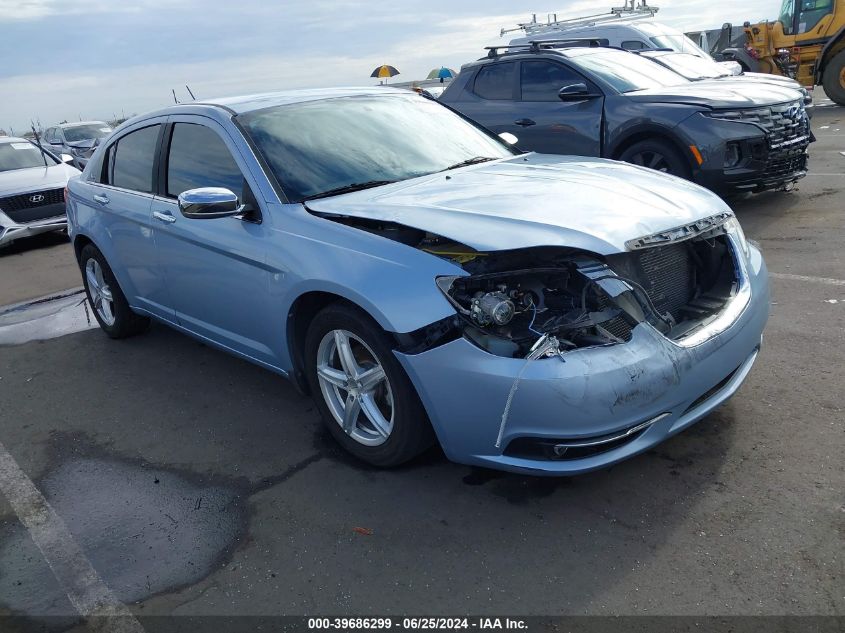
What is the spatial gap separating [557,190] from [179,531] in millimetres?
2240

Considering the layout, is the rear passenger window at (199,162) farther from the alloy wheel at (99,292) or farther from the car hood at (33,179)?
the car hood at (33,179)

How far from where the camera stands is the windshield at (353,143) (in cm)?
384

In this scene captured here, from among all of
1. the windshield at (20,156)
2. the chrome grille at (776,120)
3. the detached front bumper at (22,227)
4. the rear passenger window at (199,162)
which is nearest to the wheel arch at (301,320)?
the rear passenger window at (199,162)

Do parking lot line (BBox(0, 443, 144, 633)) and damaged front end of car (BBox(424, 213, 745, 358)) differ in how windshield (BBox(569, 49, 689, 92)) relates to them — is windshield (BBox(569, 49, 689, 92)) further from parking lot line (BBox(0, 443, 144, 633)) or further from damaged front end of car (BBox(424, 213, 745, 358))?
parking lot line (BBox(0, 443, 144, 633))

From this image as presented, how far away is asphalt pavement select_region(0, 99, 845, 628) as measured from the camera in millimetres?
2615

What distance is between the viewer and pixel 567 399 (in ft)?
8.85

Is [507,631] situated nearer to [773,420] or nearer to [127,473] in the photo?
[773,420]

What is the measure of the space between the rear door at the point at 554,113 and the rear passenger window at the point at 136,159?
476cm

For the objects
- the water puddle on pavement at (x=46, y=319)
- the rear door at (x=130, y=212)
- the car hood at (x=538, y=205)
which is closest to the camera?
the car hood at (x=538, y=205)

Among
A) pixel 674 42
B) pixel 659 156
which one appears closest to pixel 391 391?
pixel 659 156

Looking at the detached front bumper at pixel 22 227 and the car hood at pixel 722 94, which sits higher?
the car hood at pixel 722 94

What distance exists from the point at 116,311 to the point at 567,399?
400 centimetres

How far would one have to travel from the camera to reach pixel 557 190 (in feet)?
11.3

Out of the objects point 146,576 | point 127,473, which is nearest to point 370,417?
point 146,576
